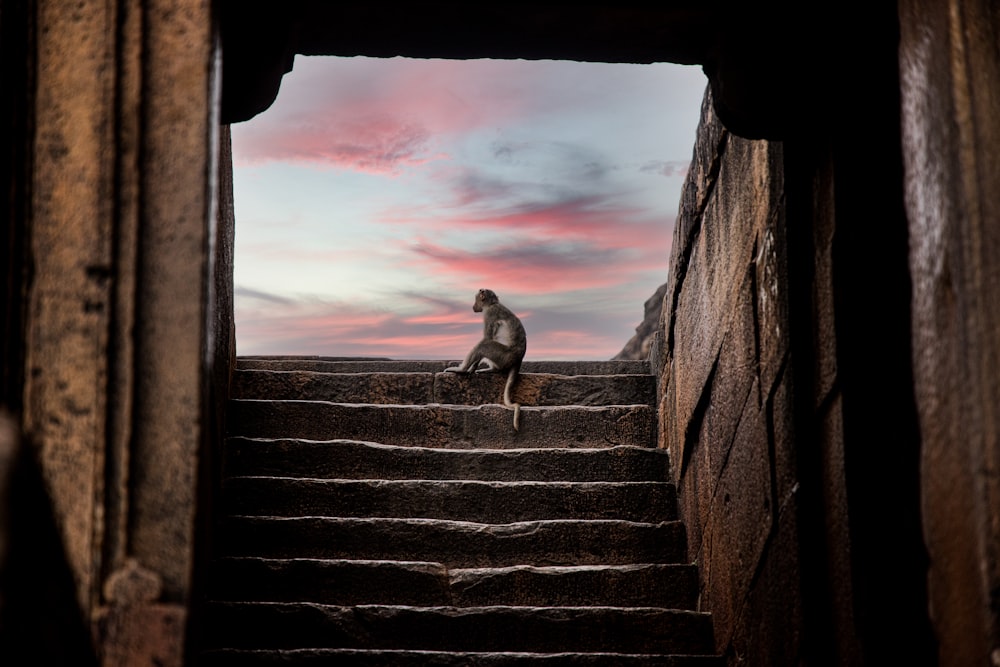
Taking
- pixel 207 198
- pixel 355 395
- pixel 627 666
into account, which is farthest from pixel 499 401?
pixel 207 198

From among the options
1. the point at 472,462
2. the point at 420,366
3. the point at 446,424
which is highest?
the point at 420,366

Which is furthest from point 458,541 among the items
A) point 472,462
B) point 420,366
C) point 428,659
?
point 420,366

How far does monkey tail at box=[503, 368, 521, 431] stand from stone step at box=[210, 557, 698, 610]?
1.41 meters

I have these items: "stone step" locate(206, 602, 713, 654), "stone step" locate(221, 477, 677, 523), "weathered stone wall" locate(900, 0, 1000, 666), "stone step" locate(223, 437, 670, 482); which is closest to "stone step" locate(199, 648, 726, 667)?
"stone step" locate(206, 602, 713, 654)

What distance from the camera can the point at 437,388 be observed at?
5.91m

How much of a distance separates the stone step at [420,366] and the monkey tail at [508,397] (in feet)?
1.55

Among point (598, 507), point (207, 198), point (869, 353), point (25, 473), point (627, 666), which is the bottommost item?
point (627, 666)

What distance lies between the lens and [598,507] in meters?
4.69

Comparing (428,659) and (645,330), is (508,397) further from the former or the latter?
Answer: (645,330)

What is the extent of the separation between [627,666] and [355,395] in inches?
106

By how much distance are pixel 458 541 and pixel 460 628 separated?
1.92 ft

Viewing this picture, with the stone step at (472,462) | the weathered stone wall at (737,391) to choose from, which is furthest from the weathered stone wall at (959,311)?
the stone step at (472,462)

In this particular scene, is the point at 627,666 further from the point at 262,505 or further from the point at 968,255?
the point at 968,255

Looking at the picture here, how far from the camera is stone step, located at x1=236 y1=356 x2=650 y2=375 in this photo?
615cm
